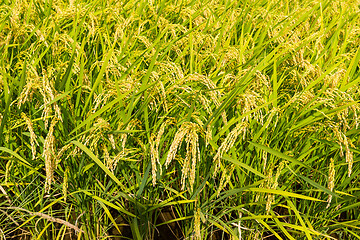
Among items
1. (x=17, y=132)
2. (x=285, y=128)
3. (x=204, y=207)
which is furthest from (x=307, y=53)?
(x=17, y=132)

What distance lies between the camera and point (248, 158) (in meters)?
1.90

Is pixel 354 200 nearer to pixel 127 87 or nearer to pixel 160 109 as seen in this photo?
pixel 160 109

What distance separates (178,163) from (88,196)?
0.46 m

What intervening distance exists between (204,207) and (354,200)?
2.55 ft

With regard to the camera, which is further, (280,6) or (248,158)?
(280,6)

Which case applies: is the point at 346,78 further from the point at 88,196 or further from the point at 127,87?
the point at 88,196

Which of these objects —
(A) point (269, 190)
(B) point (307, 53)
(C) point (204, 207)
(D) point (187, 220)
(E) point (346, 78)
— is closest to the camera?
(A) point (269, 190)

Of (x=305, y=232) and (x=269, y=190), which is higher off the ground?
(x=269, y=190)

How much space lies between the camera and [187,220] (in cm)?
194

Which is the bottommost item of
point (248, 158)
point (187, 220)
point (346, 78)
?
point (187, 220)

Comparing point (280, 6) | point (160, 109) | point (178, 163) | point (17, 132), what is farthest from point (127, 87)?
point (280, 6)

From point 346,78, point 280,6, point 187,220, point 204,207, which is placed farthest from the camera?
point 280,6

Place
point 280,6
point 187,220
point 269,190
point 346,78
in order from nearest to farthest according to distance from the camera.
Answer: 1. point 269,190
2. point 187,220
3. point 346,78
4. point 280,6

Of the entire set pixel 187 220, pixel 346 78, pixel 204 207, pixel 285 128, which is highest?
pixel 346 78
